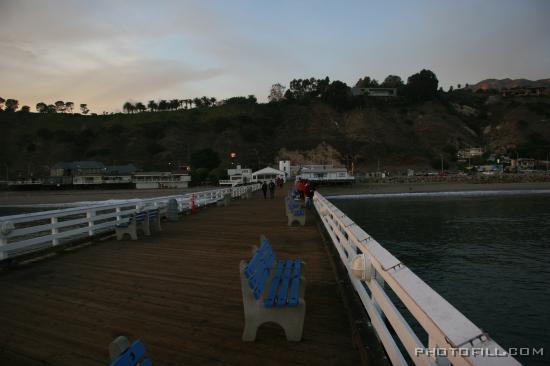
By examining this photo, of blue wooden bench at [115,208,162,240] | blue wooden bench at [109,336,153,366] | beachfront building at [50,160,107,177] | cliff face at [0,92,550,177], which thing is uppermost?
cliff face at [0,92,550,177]

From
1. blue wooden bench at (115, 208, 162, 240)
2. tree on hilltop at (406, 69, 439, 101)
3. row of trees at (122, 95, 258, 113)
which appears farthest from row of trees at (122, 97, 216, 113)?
blue wooden bench at (115, 208, 162, 240)

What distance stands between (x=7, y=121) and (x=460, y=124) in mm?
148736

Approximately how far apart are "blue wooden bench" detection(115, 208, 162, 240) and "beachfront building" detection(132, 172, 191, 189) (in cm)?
6601

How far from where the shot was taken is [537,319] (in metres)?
9.45

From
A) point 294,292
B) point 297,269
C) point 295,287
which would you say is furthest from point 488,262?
point 294,292

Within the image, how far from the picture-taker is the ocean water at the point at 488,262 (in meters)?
9.27

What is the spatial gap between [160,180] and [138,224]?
2794 inches

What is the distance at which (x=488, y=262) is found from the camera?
49.6ft

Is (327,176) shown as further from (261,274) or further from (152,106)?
(152,106)

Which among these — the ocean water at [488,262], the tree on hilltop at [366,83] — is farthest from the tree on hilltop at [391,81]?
the ocean water at [488,262]

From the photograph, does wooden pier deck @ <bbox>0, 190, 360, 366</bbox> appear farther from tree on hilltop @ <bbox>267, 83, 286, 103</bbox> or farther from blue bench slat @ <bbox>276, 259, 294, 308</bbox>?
tree on hilltop @ <bbox>267, 83, 286, 103</bbox>

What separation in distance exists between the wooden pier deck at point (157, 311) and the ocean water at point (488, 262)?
4.83 m

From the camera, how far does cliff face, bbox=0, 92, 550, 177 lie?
10575cm

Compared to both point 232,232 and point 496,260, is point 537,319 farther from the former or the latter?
point 232,232
